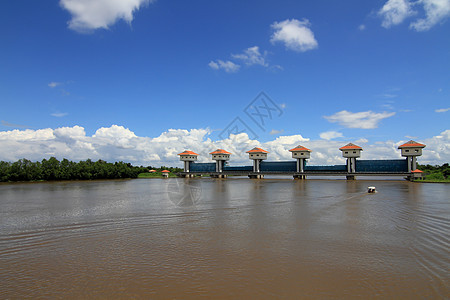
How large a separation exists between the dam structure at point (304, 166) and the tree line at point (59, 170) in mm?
15986

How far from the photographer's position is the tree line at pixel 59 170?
4595 centimetres

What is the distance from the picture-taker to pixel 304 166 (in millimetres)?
49875

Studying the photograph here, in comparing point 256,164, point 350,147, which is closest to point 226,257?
point 350,147

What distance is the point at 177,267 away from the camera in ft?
19.6

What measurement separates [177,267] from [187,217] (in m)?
6.07

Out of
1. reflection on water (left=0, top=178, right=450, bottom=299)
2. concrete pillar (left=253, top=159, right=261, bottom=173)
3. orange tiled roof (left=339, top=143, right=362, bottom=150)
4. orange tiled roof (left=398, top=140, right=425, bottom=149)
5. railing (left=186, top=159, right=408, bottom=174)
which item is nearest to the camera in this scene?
reflection on water (left=0, top=178, right=450, bottom=299)

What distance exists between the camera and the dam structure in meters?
40.6

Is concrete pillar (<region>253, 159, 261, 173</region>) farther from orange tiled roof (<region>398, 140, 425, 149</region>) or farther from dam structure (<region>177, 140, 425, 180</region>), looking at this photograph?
orange tiled roof (<region>398, 140, 425, 149</region>)

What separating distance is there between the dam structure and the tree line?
16.0 meters

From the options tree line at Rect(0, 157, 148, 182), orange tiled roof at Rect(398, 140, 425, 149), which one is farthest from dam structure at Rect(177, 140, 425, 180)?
tree line at Rect(0, 157, 148, 182)

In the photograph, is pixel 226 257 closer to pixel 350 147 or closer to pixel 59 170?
pixel 350 147

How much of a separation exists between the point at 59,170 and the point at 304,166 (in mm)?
49700

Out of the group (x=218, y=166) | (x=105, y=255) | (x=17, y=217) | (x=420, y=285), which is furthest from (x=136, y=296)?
(x=218, y=166)

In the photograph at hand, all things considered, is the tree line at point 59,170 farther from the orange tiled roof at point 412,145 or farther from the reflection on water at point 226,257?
the orange tiled roof at point 412,145
